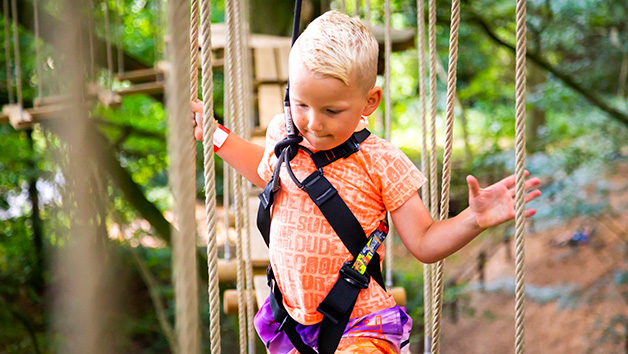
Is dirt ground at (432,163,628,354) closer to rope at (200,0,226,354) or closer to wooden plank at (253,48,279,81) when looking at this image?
wooden plank at (253,48,279,81)

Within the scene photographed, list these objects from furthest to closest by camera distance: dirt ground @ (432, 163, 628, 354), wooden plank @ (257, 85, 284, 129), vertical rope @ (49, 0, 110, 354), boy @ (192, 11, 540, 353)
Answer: dirt ground @ (432, 163, 628, 354)
wooden plank @ (257, 85, 284, 129)
boy @ (192, 11, 540, 353)
vertical rope @ (49, 0, 110, 354)

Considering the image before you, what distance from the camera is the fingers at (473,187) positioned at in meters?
0.78

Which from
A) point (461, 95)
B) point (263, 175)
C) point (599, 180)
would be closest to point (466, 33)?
point (461, 95)

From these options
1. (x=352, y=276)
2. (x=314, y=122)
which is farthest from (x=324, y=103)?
(x=352, y=276)

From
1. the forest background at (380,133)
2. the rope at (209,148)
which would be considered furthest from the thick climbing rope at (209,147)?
the forest background at (380,133)

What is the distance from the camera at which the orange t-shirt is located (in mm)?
873

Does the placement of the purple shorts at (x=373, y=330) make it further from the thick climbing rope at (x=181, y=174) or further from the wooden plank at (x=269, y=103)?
the wooden plank at (x=269, y=103)

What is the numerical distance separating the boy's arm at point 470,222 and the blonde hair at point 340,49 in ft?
0.71

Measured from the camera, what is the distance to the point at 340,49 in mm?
786

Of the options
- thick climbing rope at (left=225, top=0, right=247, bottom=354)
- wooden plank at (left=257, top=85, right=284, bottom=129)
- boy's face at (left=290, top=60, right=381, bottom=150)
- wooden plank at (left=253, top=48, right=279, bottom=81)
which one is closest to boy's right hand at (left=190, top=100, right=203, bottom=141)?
thick climbing rope at (left=225, top=0, right=247, bottom=354)

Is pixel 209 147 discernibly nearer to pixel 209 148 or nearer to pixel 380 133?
pixel 209 148

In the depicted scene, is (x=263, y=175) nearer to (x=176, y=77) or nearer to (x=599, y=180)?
(x=176, y=77)

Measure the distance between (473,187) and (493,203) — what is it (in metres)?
0.05

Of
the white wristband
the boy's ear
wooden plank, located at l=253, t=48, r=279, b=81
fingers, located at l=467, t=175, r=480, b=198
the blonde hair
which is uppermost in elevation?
wooden plank, located at l=253, t=48, r=279, b=81
